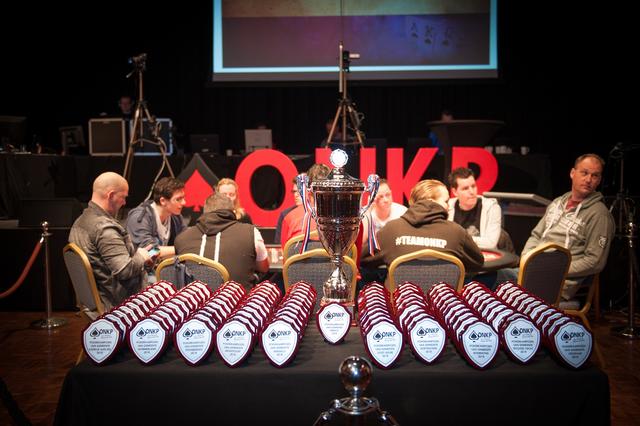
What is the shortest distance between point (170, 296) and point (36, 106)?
10.5 m

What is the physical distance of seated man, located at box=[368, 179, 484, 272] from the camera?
3.28m

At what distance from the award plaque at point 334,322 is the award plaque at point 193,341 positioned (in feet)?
1.16

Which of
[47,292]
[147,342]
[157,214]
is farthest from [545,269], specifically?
[47,292]

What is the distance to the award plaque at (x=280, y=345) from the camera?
66.1 inches

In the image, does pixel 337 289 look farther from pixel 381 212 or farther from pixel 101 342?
pixel 381 212

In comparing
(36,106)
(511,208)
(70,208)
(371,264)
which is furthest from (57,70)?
(371,264)

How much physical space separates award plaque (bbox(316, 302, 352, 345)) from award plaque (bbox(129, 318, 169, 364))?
0.47 m

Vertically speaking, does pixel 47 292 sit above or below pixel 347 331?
below

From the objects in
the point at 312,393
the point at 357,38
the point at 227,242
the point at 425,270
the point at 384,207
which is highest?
the point at 357,38

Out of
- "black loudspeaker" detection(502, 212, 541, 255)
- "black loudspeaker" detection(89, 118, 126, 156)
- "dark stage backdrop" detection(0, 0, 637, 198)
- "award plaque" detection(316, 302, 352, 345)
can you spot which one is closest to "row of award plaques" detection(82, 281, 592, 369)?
"award plaque" detection(316, 302, 352, 345)

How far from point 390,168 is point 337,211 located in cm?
444

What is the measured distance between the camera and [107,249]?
3.50m

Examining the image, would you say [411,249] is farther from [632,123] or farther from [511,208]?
[632,123]

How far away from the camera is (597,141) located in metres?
10.7
